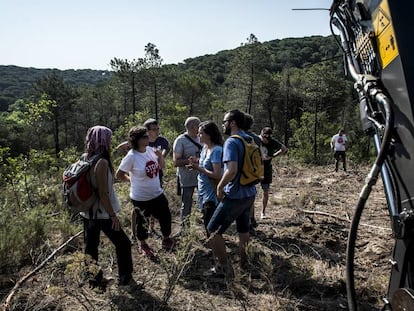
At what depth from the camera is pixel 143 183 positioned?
14.6 ft

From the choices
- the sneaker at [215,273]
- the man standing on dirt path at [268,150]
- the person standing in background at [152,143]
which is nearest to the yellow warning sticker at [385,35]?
the sneaker at [215,273]

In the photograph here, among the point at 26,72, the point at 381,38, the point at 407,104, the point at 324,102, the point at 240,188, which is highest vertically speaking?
the point at 26,72

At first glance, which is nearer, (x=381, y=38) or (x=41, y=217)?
(x=381, y=38)

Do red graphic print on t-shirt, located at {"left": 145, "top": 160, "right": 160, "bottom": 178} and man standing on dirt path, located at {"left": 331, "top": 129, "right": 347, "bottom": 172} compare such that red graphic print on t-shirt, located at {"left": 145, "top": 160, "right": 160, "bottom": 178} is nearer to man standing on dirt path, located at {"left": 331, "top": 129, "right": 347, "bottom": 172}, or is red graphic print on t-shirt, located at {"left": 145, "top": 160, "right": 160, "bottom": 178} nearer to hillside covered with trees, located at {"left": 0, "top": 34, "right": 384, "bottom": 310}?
hillside covered with trees, located at {"left": 0, "top": 34, "right": 384, "bottom": 310}

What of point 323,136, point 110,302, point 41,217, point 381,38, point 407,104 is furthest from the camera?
point 323,136

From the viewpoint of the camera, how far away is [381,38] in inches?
74.1

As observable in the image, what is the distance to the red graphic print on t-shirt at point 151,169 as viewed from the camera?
175 inches

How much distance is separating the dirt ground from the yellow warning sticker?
2012 mm

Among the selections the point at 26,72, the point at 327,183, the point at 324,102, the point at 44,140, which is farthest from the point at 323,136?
the point at 26,72

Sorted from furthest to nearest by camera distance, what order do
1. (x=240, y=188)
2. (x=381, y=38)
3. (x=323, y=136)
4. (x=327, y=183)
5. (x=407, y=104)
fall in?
(x=323, y=136) → (x=327, y=183) → (x=240, y=188) → (x=381, y=38) → (x=407, y=104)

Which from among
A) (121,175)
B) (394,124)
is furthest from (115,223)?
(394,124)

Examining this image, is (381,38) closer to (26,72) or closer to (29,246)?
(29,246)

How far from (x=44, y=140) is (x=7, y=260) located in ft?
166

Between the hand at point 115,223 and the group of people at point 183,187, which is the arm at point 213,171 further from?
the hand at point 115,223
